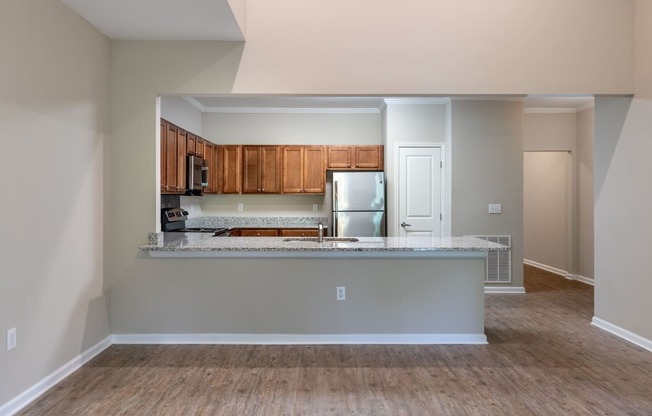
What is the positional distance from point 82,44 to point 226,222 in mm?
3606

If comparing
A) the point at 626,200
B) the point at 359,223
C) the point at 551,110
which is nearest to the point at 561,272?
the point at 551,110

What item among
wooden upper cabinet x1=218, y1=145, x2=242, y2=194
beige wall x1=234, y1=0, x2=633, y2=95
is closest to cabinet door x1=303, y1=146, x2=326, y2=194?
wooden upper cabinet x1=218, y1=145, x2=242, y2=194

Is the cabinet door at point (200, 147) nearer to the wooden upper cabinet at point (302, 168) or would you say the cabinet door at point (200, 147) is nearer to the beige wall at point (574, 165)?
the wooden upper cabinet at point (302, 168)

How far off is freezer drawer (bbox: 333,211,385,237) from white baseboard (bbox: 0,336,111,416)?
121 inches

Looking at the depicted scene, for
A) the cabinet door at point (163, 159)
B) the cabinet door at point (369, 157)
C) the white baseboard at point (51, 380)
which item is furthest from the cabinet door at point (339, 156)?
the white baseboard at point (51, 380)

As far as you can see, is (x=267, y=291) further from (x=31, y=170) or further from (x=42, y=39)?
(x=42, y=39)

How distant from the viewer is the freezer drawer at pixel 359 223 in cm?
545

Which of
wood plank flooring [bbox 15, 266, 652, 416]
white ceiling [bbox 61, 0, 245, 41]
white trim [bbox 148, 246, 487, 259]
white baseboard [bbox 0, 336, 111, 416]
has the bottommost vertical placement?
wood plank flooring [bbox 15, 266, 652, 416]

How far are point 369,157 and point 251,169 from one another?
1.78 meters

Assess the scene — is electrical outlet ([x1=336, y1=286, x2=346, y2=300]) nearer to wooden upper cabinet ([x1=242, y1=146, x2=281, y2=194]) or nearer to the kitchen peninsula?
the kitchen peninsula

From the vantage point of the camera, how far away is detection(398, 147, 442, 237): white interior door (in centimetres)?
549

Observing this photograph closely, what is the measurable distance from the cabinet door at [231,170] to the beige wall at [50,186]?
2.68 metres

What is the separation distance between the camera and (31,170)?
2.39 meters

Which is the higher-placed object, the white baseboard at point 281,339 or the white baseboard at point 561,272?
the white baseboard at point 561,272
